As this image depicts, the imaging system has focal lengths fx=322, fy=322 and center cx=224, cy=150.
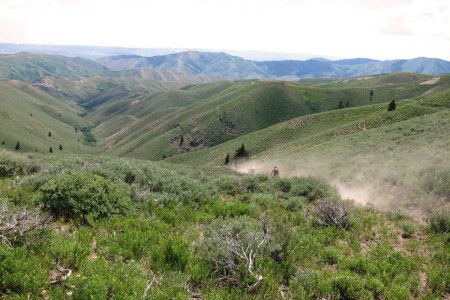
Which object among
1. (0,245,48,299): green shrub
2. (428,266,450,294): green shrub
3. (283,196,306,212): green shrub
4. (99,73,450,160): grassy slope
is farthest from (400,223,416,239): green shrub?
(99,73,450,160): grassy slope

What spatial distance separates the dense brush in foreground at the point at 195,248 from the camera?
5.36 meters

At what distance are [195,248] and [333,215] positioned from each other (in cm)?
457

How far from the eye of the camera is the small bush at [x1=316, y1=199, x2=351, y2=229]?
9.22 m

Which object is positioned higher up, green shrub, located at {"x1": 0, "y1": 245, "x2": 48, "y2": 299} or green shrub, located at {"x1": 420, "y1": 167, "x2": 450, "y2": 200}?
green shrub, located at {"x1": 0, "y1": 245, "x2": 48, "y2": 299}

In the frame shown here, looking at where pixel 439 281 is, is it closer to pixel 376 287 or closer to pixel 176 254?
pixel 376 287

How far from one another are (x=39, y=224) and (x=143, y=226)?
7.28 feet

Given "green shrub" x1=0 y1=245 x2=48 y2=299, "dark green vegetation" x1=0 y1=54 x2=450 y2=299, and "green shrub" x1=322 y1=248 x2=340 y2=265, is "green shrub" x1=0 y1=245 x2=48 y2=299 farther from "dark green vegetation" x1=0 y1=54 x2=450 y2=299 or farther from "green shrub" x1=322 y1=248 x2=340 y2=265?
"green shrub" x1=322 y1=248 x2=340 y2=265

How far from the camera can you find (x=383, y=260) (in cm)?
736

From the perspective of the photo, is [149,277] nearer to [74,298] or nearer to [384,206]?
[74,298]

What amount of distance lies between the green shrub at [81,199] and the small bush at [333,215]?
5.45 metres

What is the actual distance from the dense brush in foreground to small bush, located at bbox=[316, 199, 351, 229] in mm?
36

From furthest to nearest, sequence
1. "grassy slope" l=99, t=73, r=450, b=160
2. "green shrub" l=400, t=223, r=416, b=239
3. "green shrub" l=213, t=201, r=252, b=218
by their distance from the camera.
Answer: "grassy slope" l=99, t=73, r=450, b=160, "green shrub" l=213, t=201, r=252, b=218, "green shrub" l=400, t=223, r=416, b=239

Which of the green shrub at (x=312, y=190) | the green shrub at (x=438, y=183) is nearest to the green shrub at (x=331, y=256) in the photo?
the green shrub at (x=312, y=190)

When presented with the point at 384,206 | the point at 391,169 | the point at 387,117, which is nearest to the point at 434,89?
the point at 387,117
